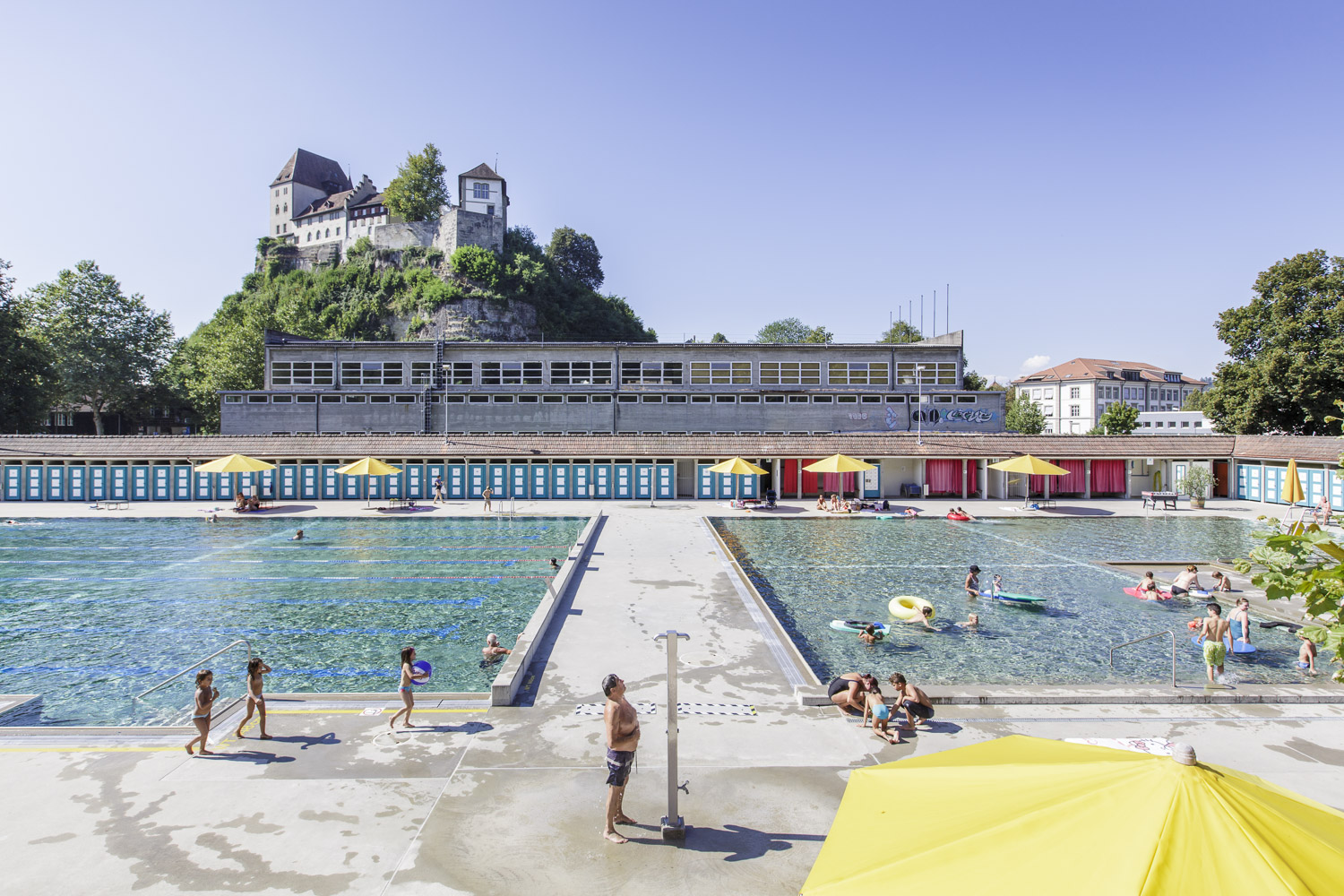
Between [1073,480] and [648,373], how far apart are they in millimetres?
24919

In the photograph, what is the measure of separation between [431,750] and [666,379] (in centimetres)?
3745

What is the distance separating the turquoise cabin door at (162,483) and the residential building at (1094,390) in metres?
105

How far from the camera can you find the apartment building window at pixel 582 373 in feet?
144

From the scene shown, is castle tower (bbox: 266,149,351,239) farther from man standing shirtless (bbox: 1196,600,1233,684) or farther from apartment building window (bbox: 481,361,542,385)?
man standing shirtless (bbox: 1196,600,1233,684)

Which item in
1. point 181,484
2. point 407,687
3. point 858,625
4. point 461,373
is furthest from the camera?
point 461,373

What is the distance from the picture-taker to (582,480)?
34188 millimetres

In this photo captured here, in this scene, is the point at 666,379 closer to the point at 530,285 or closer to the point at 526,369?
the point at 526,369

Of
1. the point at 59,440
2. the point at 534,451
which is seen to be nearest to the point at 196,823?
the point at 534,451

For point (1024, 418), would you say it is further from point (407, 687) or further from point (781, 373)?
point (407, 687)

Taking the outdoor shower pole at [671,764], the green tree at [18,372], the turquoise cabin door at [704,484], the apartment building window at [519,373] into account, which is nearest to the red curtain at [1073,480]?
the turquoise cabin door at [704,484]

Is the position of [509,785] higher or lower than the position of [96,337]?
lower

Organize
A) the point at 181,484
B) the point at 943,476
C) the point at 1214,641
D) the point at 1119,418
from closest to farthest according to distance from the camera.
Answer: the point at 1214,641 < the point at 181,484 < the point at 943,476 < the point at 1119,418

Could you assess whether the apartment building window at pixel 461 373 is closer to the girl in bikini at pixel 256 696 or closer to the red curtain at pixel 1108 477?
the red curtain at pixel 1108 477

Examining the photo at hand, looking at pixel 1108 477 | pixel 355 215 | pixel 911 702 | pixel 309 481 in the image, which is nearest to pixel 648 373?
pixel 309 481
